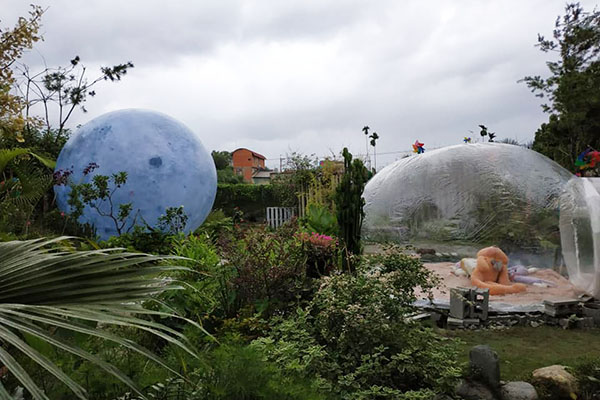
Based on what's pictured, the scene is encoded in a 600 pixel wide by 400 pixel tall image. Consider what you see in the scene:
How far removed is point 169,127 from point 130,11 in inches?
144

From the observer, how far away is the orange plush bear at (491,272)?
709 cm

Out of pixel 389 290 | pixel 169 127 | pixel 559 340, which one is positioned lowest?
pixel 559 340

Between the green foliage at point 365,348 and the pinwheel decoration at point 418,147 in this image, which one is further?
the pinwheel decoration at point 418,147

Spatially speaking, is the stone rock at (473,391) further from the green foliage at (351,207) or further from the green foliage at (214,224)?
the green foliage at (214,224)

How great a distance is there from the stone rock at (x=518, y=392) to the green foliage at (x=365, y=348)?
539 millimetres

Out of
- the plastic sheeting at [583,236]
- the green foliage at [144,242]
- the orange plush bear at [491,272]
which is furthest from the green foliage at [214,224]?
the plastic sheeting at [583,236]

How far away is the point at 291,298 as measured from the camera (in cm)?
424

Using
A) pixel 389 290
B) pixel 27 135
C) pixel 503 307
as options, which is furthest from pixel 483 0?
pixel 27 135

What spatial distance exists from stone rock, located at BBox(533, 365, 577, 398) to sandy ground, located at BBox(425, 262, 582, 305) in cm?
232

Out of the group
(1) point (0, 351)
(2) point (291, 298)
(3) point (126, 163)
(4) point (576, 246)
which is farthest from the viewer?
(3) point (126, 163)

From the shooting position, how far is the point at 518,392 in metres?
3.35

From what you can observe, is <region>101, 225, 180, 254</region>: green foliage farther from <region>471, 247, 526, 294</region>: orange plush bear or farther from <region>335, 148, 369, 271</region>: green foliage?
<region>471, 247, 526, 294</region>: orange plush bear

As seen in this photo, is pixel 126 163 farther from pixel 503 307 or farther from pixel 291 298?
pixel 503 307

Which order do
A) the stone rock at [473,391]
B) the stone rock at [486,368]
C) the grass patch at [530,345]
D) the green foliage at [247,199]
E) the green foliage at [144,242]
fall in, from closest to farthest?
the stone rock at [473,391], the stone rock at [486,368], the grass patch at [530,345], the green foliage at [144,242], the green foliage at [247,199]
